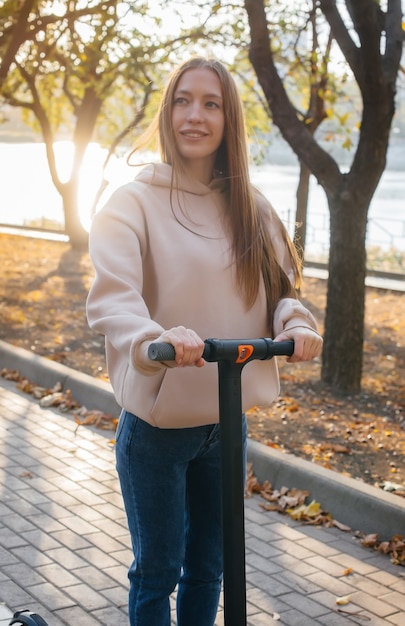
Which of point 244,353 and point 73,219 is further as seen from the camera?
point 73,219

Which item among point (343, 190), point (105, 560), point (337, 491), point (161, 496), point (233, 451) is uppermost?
point (343, 190)

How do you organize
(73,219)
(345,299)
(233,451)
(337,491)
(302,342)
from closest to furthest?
(233,451) → (302,342) → (337,491) → (345,299) → (73,219)

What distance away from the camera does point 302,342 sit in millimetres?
2492

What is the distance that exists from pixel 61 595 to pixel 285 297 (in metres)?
1.91

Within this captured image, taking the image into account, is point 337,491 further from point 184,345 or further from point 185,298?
point 184,345

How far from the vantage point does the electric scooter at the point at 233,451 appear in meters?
2.32

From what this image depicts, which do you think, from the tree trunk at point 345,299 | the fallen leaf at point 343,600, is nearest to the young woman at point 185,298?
the fallen leaf at point 343,600

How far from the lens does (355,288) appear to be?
778 cm

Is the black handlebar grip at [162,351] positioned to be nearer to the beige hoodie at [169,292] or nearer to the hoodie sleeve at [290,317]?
the beige hoodie at [169,292]

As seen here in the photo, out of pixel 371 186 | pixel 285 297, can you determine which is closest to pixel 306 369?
pixel 371 186

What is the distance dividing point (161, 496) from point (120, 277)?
0.63 m

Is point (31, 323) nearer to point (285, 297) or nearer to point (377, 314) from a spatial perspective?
point (377, 314)

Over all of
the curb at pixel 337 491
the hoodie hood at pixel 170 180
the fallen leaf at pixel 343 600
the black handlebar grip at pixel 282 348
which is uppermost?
the hoodie hood at pixel 170 180

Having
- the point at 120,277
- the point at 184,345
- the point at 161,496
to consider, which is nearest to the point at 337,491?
the point at 161,496
